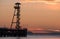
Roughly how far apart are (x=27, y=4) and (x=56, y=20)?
1.96 ft

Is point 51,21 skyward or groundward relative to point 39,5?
groundward

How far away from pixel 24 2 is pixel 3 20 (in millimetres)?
487

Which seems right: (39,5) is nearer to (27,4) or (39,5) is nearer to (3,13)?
(27,4)

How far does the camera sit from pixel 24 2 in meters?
3.22

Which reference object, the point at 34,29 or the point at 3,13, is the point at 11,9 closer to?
the point at 3,13

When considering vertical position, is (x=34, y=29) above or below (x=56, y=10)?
below

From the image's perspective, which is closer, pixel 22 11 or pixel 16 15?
pixel 16 15

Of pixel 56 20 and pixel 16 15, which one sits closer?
pixel 16 15

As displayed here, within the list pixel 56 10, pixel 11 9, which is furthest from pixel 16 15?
pixel 56 10

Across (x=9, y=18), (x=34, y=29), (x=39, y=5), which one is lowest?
(x=34, y=29)

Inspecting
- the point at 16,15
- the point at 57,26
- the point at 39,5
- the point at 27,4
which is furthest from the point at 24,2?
the point at 57,26

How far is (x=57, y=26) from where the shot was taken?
3.31 metres

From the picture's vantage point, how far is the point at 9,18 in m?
3.21

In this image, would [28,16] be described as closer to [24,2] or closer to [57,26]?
[24,2]
